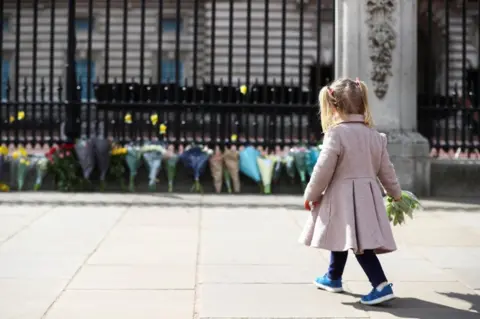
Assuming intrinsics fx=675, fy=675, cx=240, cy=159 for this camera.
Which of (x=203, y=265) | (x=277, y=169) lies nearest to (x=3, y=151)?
(x=277, y=169)

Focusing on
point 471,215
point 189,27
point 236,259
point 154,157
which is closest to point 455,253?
point 236,259

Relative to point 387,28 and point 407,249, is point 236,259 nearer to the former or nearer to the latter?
point 407,249

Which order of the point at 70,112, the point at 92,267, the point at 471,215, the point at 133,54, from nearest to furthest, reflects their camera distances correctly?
the point at 92,267
the point at 471,215
the point at 70,112
the point at 133,54

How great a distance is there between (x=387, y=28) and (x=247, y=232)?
13.5 ft

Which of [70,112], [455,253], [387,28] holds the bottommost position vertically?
[455,253]

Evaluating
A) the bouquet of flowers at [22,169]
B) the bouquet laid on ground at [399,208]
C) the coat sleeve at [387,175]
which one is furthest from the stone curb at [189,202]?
the coat sleeve at [387,175]

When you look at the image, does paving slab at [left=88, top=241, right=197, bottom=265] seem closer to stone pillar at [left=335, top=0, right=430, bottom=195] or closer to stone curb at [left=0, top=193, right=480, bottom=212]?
stone curb at [left=0, top=193, right=480, bottom=212]

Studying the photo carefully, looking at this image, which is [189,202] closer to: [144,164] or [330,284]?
[144,164]

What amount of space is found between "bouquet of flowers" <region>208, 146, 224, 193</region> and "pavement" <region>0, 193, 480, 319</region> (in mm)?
1239

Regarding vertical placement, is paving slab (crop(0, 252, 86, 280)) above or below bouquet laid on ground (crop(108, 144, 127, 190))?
below

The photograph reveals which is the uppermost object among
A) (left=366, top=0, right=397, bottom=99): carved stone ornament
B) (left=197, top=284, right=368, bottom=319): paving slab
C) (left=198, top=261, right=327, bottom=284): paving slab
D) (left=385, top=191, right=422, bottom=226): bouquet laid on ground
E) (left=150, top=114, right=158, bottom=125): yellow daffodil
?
(left=366, top=0, right=397, bottom=99): carved stone ornament

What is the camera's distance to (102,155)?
959cm

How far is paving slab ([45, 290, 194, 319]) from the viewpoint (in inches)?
156

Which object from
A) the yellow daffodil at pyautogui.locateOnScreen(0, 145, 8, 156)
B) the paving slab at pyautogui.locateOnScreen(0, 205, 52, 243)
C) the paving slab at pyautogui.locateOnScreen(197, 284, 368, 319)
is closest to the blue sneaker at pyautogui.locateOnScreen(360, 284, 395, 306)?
the paving slab at pyautogui.locateOnScreen(197, 284, 368, 319)
